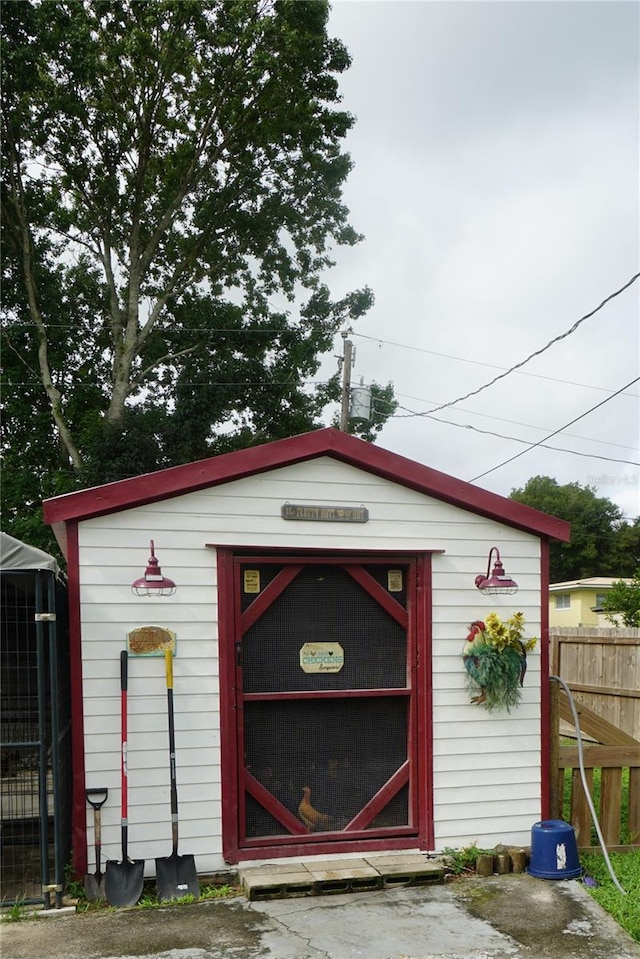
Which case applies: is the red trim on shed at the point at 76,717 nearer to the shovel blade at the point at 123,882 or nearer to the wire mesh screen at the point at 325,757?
the shovel blade at the point at 123,882

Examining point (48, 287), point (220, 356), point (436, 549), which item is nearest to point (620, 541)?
point (220, 356)

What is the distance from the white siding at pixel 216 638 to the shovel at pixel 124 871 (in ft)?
0.34

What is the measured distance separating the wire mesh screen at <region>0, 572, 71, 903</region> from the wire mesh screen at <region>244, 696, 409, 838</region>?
3.83 ft

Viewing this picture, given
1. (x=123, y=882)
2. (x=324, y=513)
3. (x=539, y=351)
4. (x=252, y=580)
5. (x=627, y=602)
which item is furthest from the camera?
(x=627, y=602)

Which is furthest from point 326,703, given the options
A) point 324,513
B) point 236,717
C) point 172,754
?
point 324,513

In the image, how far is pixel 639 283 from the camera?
29.9 ft

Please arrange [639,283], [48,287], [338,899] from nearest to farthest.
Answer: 1. [338,899]
2. [639,283]
3. [48,287]

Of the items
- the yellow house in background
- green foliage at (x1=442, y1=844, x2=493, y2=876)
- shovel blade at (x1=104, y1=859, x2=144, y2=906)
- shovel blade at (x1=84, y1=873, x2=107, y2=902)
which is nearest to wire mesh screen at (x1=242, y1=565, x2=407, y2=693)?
green foliage at (x1=442, y1=844, x2=493, y2=876)

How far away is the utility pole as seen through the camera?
16453mm

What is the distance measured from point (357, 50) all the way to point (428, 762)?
53.3 ft

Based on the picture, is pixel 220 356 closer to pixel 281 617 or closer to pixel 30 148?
pixel 30 148

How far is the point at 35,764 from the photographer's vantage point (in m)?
5.99

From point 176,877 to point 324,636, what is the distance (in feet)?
5.61

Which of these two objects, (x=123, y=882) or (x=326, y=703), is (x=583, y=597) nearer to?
A: (x=326, y=703)
